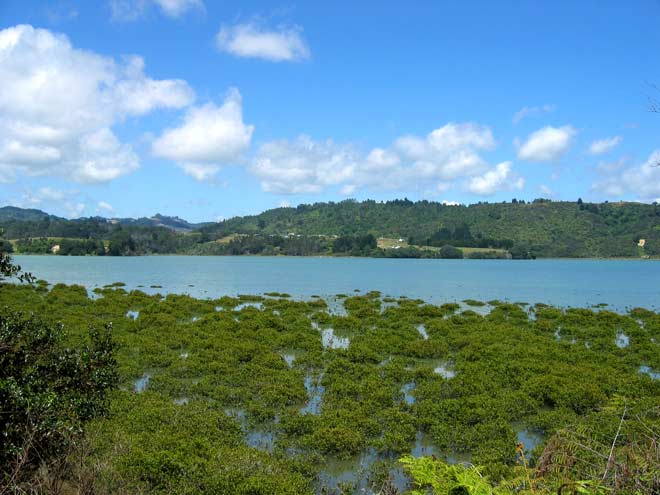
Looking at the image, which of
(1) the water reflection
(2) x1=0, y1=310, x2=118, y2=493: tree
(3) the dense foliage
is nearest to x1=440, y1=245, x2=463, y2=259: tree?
(3) the dense foliage

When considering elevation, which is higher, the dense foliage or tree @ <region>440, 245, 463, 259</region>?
tree @ <region>440, 245, 463, 259</region>

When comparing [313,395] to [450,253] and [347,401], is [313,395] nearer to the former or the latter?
[347,401]

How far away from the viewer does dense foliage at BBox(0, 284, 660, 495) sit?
1043 centimetres

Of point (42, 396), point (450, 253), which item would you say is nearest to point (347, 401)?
point (42, 396)

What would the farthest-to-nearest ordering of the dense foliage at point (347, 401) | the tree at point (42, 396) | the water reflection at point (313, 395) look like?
1. the water reflection at point (313, 395)
2. the dense foliage at point (347, 401)
3. the tree at point (42, 396)

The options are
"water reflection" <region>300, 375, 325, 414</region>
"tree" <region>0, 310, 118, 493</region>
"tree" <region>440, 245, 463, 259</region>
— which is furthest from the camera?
"tree" <region>440, 245, 463, 259</region>

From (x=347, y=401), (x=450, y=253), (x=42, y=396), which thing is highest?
(x=450, y=253)

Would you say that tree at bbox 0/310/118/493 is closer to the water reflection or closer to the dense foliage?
the dense foliage

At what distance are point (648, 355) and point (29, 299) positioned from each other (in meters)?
43.7

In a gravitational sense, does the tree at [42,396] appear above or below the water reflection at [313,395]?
above

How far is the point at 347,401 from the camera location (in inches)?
633

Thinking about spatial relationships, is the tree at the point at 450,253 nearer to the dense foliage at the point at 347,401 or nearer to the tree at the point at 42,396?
the dense foliage at the point at 347,401

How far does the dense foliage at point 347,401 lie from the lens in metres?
10.4

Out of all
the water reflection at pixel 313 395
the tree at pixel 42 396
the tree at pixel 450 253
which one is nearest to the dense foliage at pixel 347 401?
the water reflection at pixel 313 395
